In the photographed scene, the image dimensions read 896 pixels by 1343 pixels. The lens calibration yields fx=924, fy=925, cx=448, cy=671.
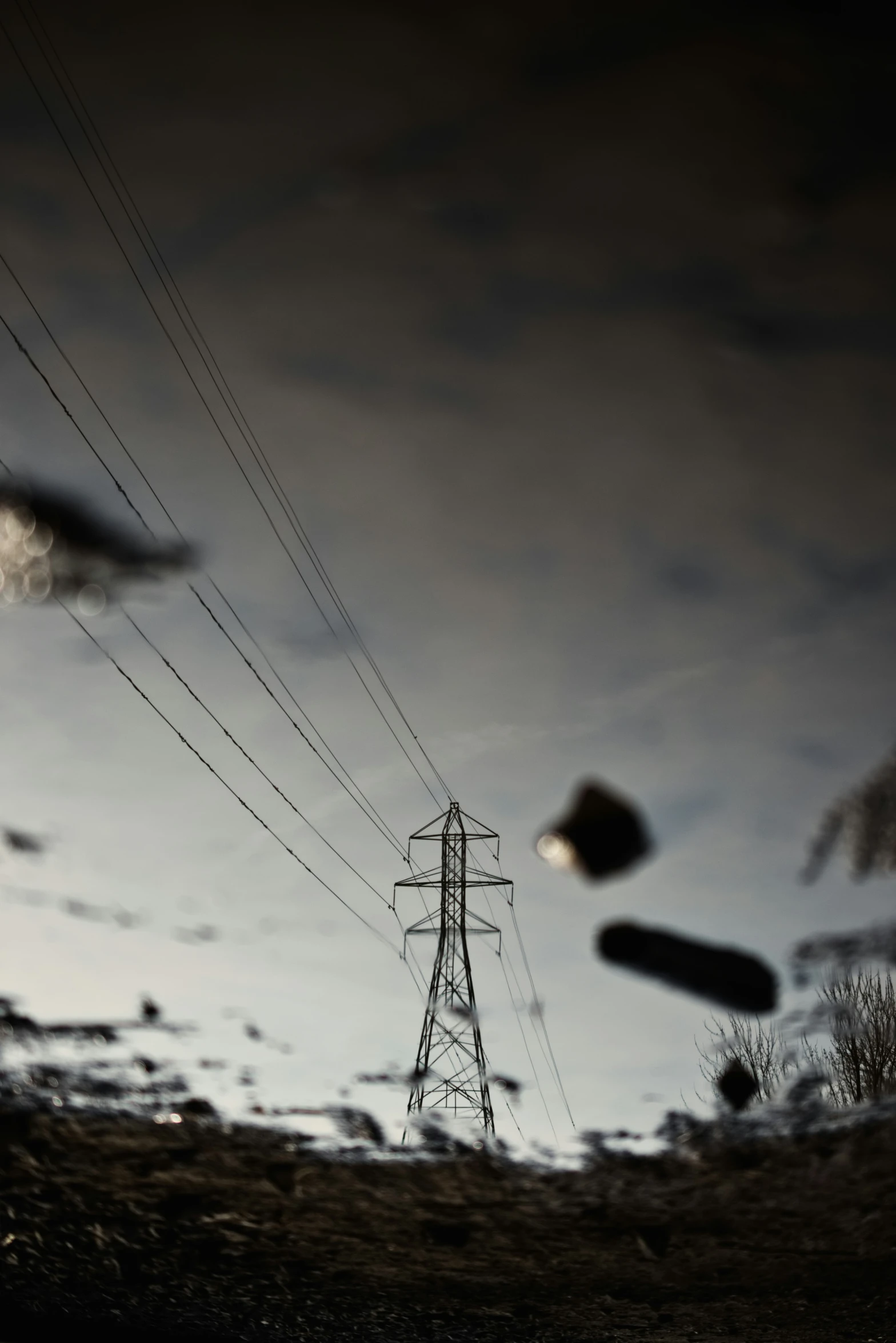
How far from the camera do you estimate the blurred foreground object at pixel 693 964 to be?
607 cm

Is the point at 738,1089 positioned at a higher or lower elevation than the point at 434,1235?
higher

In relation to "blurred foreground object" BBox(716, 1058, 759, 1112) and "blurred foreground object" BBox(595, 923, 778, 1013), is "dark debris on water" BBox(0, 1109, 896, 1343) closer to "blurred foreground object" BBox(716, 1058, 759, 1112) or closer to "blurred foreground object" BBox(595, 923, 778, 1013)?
"blurred foreground object" BBox(716, 1058, 759, 1112)

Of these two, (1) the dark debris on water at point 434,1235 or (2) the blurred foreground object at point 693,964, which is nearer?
(2) the blurred foreground object at point 693,964

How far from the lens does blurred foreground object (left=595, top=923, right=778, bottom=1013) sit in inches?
239

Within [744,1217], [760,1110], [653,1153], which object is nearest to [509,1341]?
[744,1217]

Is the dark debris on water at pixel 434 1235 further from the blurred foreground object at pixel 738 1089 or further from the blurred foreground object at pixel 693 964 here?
the blurred foreground object at pixel 693 964

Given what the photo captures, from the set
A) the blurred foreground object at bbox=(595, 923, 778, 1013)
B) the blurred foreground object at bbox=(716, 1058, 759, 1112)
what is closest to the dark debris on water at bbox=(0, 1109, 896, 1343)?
the blurred foreground object at bbox=(716, 1058, 759, 1112)

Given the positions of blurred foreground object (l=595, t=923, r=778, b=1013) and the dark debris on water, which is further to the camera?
the dark debris on water

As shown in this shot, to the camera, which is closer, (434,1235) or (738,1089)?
(738,1089)

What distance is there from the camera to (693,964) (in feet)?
20.4

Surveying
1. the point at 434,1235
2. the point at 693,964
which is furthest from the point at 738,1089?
the point at 434,1235

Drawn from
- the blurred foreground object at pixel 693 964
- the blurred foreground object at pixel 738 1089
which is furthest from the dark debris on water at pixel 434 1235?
the blurred foreground object at pixel 693 964

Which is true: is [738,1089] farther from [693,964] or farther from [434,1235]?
[434,1235]

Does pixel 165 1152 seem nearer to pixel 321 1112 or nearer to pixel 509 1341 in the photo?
pixel 321 1112
